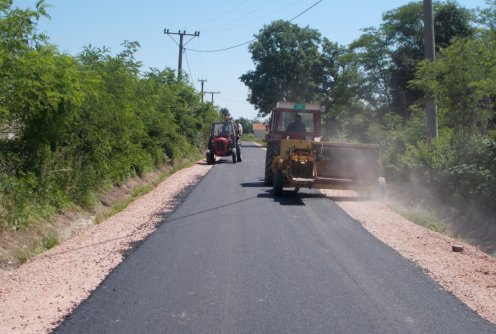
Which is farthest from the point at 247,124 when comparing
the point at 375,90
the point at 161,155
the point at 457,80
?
the point at 457,80

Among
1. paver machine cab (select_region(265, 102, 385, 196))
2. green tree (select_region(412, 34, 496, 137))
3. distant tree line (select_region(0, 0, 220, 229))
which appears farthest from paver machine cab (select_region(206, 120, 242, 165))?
green tree (select_region(412, 34, 496, 137))

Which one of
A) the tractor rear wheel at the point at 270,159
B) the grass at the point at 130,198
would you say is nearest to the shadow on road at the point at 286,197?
the tractor rear wheel at the point at 270,159

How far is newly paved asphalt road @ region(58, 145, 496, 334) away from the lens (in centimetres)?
597

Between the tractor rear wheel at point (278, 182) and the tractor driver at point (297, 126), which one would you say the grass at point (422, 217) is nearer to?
the tractor rear wheel at point (278, 182)

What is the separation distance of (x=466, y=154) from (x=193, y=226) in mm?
8108

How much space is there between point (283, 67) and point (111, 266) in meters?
58.2

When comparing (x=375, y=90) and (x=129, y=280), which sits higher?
(x=375, y=90)

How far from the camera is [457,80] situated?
55.0 ft

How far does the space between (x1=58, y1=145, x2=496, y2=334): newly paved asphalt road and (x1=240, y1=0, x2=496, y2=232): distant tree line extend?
5.32 meters

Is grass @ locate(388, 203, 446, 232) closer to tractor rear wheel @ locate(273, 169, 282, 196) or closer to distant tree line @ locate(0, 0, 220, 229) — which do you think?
tractor rear wheel @ locate(273, 169, 282, 196)

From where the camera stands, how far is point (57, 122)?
1198 centimetres

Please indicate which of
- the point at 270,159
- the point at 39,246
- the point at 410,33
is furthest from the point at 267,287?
the point at 410,33

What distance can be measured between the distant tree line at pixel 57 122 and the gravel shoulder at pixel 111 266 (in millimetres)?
1168

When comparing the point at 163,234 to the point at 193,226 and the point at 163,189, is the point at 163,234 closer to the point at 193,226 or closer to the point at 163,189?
the point at 193,226
